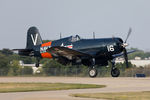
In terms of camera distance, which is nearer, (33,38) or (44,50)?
(44,50)

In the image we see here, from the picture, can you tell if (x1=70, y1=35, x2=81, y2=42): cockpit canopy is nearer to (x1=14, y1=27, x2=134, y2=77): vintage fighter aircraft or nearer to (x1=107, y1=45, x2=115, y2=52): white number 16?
(x1=14, y1=27, x2=134, y2=77): vintage fighter aircraft

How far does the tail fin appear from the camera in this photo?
4022 cm

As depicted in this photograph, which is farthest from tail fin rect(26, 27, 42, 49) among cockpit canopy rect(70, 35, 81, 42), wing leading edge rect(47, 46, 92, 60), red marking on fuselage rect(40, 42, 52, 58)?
cockpit canopy rect(70, 35, 81, 42)

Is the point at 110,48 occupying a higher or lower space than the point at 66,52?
higher

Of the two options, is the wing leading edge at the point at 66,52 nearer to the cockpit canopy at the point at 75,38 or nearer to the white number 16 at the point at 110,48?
the cockpit canopy at the point at 75,38

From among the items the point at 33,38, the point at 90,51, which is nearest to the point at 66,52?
the point at 90,51

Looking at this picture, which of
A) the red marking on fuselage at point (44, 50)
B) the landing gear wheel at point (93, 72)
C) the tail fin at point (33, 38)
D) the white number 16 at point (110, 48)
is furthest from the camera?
the tail fin at point (33, 38)

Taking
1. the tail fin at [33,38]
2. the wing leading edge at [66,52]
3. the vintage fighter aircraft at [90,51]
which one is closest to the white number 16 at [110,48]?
the vintage fighter aircraft at [90,51]

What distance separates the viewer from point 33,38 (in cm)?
4078

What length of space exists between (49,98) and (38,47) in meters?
21.2

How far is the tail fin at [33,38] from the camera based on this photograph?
132 feet

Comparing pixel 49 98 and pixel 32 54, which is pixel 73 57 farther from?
pixel 49 98

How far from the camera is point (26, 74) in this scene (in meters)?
48.6

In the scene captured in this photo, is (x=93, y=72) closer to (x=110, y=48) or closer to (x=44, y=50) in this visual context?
(x=110, y=48)
